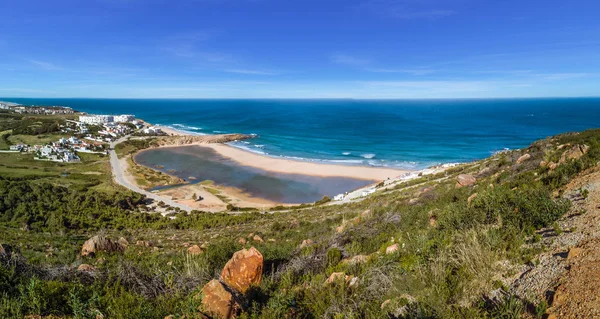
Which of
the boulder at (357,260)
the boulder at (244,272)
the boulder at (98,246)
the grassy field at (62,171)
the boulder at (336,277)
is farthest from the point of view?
the grassy field at (62,171)

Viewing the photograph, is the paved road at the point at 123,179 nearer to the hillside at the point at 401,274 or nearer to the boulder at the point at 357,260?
the hillside at the point at 401,274

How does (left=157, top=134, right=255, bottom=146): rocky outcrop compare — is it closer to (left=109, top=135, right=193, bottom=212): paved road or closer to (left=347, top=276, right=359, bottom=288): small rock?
(left=109, top=135, right=193, bottom=212): paved road

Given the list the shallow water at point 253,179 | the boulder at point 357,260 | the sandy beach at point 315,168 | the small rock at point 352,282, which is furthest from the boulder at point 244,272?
the sandy beach at point 315,168

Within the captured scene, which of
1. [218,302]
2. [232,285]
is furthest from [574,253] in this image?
[232,285]

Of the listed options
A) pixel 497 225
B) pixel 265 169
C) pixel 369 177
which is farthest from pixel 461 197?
pixel 265 169

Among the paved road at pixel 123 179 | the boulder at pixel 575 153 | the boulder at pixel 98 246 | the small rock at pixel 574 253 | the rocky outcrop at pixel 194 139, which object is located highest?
the boulder at pixel 575 153

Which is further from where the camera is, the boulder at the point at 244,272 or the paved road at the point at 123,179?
the paved road at the point at 123,179

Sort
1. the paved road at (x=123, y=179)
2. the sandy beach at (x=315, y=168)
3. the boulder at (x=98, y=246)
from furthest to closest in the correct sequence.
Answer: the sandy beach at (x=315, y=168), the paved road at (x=123, y=179), the boulder at (x=98, y=246)
